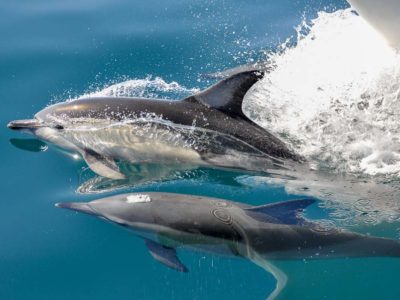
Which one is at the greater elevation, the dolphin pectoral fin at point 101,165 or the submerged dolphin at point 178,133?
the submerged dolphin at point 178,133

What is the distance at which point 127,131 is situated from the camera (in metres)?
6.81

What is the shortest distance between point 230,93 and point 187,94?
5.78 feet

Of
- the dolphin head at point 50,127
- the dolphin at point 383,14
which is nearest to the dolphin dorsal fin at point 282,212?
the dolphin at point 383,14

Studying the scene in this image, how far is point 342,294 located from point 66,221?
101 inches

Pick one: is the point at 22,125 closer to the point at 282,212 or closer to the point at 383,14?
the point at 282,212

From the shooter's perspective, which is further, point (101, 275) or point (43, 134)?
point (43, 134)

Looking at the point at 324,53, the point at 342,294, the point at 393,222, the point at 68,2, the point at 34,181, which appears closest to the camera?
the point at 342,294

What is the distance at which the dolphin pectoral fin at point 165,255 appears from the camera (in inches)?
195

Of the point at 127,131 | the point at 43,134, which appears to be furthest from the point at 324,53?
the point at 43,134

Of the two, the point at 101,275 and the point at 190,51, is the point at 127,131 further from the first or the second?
the point at 190,51

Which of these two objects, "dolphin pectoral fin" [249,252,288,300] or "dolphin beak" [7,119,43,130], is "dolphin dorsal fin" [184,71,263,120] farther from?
"dolphin pectoral fin" [249,252,288,300]

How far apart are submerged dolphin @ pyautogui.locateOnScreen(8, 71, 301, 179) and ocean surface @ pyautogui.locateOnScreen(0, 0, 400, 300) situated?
0.71 ft

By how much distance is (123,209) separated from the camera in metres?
5.24

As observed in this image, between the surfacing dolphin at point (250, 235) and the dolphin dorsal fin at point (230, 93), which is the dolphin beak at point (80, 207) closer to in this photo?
the surfacing dolphin at point (250, 235)
